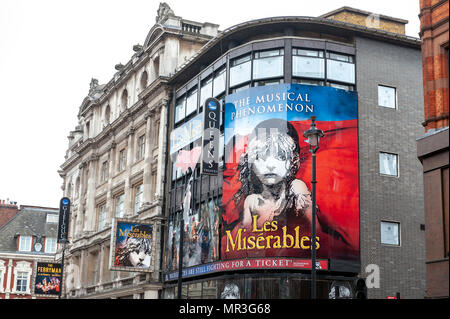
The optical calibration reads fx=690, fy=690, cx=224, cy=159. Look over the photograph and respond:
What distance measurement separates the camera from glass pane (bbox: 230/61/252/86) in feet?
120

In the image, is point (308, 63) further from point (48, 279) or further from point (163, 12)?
point (48, 279)

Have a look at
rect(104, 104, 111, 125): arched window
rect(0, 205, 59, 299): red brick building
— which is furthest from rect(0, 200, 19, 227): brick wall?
rect(104, 104, 111, 125): arched window

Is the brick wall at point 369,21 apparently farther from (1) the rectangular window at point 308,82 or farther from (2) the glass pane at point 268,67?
(2) the glass pane at point 268,67

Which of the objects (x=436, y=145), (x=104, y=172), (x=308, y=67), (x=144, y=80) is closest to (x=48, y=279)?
(x=104, y=172)

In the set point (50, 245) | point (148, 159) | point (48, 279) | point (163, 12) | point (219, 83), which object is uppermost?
point (163, 12)

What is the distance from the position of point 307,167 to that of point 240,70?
687 centimetres

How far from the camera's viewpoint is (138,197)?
48750 mm

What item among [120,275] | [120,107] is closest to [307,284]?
[120,275]

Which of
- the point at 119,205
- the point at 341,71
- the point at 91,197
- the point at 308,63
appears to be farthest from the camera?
the point at 91,197

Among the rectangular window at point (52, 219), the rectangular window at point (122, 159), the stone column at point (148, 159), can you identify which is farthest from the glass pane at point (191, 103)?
the rectangular window at point (52, 219)

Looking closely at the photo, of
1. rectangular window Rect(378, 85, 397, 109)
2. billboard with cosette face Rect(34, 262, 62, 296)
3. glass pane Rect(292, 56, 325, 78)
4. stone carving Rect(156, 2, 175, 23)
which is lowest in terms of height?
billboard with cosette face Rect(34, 262, 62, 296)

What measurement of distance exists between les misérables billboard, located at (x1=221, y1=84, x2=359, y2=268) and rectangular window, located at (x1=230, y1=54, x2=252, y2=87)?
3.98 feet

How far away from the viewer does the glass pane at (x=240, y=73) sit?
36594 millimetres

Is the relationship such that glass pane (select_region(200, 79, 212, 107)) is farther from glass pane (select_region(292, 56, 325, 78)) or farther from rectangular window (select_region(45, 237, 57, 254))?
rectangular window (select_region(45, 237, 57, 254))
